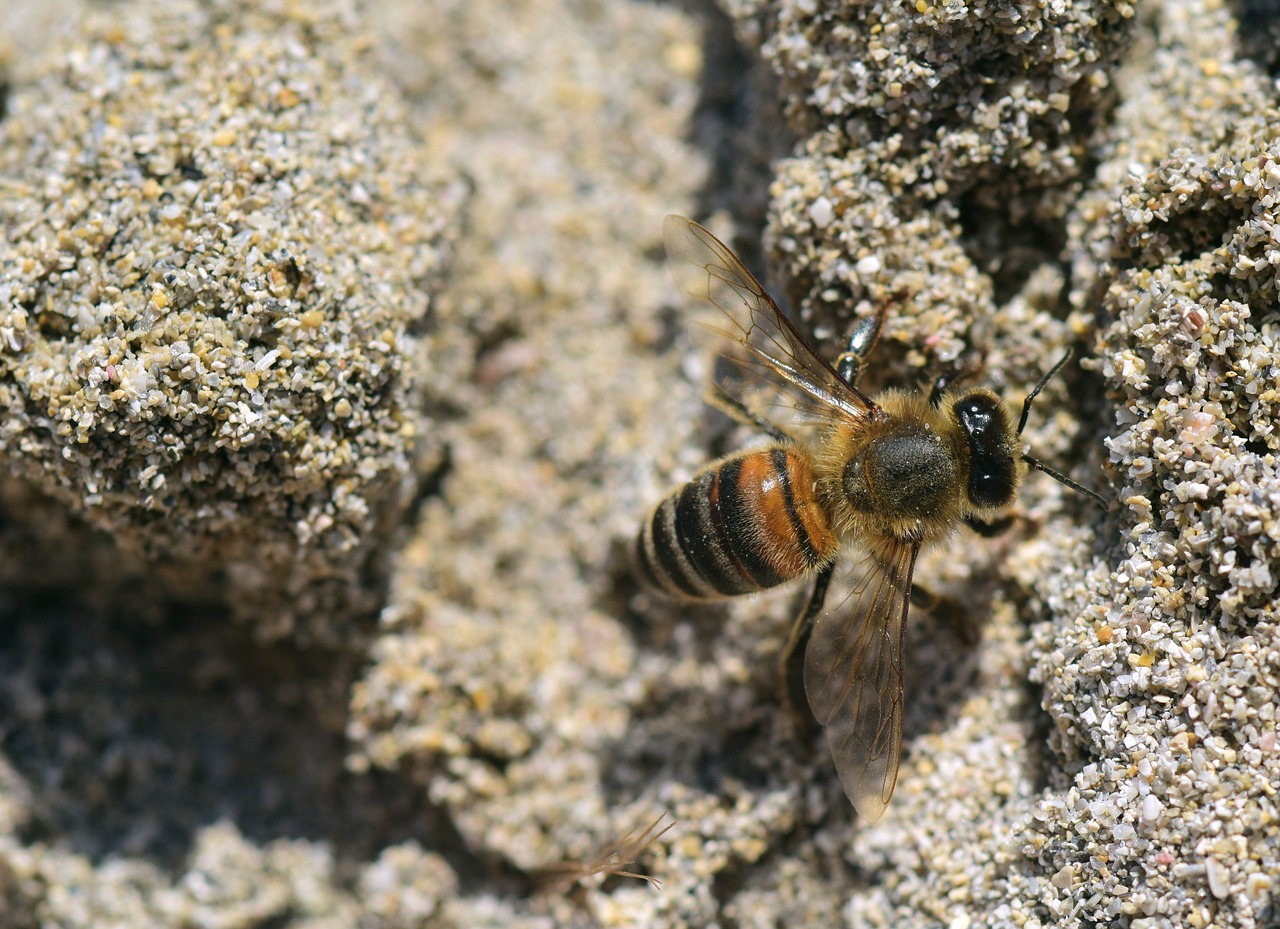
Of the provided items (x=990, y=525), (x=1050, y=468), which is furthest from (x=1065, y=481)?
(x=990, y=525)

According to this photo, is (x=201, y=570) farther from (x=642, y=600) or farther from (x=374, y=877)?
(x=642, y=600)

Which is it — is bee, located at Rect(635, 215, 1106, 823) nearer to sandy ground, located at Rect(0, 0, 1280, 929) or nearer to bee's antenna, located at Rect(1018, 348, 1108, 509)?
bee's antenna, located at Rect(1018, 348, 1108, 509)

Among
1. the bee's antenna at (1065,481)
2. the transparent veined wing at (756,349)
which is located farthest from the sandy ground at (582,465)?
the transparent veined wing at (756,349)

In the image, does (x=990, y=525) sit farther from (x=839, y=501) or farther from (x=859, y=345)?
(x=859, y=345)

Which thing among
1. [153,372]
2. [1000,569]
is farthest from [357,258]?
[1000,569]

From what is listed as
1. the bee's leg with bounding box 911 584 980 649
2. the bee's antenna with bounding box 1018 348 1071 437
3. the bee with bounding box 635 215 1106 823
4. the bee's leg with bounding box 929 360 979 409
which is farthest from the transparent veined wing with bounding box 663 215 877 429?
the bee's leg with bounding box 911 584 980 649

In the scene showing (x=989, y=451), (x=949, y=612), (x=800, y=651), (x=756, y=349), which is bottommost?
(x=800, y=651)
